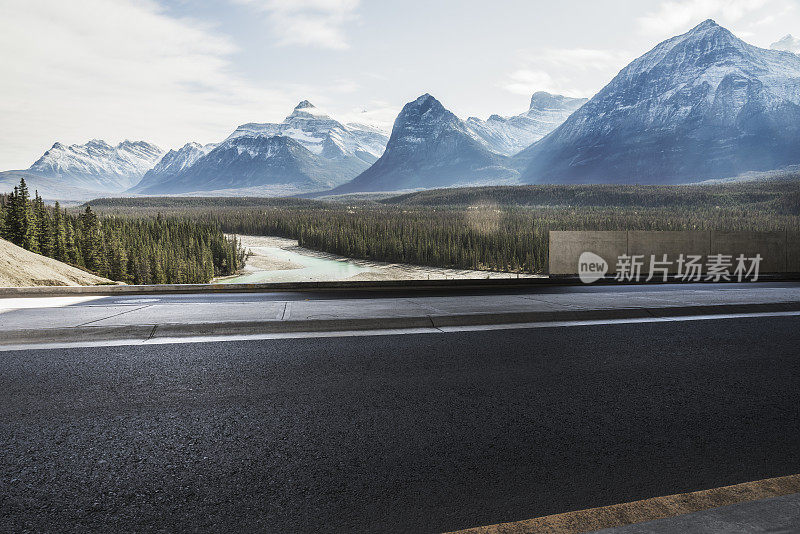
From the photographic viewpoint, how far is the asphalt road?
3570 millimetres

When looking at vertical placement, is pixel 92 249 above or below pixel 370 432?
below

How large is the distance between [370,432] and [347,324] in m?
4.59

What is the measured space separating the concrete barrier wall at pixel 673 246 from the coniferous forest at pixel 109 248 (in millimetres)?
62074

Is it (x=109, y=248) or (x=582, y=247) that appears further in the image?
(x=109, y=248)

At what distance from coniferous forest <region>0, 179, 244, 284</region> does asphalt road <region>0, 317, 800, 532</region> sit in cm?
6735

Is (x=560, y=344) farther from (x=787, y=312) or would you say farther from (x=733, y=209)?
(x=733, y=209)

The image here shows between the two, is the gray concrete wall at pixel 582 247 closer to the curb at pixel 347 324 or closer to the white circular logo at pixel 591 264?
the white circular logo at pixel 591 264

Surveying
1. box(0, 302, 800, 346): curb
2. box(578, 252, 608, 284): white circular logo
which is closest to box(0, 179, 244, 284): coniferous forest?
box(578, 252, 608, 284): white circular logo

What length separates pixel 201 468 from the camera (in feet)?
13.3

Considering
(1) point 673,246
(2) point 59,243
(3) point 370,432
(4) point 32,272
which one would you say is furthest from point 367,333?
(2) point 59,243

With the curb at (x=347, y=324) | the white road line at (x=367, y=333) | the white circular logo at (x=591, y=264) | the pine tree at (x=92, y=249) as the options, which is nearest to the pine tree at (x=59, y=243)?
the pine tree at (x=92, y=249)

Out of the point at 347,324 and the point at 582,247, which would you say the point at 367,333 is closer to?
the point at 347,324

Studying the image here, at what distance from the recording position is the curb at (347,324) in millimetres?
8156

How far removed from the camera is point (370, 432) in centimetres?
471
